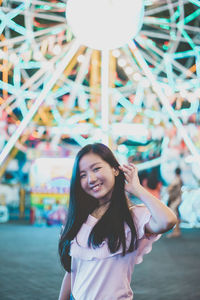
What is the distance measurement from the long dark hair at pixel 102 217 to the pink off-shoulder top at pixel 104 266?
28 millimetres

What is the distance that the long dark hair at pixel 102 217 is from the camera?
1.49 metres

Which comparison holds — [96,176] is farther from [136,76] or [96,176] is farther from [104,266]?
[136,76]

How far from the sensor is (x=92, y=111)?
6148 millimetres

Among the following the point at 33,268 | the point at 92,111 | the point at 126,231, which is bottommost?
the point at 33,268

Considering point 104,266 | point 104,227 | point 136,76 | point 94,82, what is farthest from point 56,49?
point 104,266

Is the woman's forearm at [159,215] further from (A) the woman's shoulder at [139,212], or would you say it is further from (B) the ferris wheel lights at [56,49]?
(B) the ferris wheel lights at [56,49]

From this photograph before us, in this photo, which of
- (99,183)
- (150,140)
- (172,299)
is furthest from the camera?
(150,140)

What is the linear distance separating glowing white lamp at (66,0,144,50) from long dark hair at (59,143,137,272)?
76.8 inches

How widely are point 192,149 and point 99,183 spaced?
1.78 m

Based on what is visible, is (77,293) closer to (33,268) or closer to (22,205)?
(33,268)

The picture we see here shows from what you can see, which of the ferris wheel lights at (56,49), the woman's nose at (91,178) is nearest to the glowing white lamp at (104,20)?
the ferris wheel lights at (56,49)

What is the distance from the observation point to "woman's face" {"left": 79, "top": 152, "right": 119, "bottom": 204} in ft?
5.03

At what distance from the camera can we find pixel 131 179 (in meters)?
1.50

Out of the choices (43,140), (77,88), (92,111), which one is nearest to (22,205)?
(43,140)
